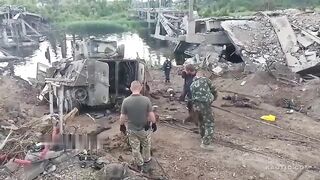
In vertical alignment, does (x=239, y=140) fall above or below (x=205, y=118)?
below

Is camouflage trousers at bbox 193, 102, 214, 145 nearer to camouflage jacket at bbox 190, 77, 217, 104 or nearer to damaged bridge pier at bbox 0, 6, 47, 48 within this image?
camouflage jacket at bbox 190, 77, 217, 104

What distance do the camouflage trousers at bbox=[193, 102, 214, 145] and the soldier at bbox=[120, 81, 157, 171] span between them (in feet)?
4.92

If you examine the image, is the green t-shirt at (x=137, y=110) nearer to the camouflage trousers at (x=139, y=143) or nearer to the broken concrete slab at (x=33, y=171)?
the camouflage trousers at (x=139, y=143)

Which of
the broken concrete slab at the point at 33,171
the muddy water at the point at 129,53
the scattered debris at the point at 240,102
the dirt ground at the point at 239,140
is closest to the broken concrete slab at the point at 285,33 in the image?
the dirt ground at the point at 239,140

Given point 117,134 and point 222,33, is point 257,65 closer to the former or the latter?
point 222,33

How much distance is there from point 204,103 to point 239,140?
1.38 metres

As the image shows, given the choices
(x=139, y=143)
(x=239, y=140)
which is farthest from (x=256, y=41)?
(x=139, y=143)

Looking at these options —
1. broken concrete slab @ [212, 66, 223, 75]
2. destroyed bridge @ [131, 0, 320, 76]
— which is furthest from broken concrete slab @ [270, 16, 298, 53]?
broken concrete slab @ [212, 66, 223, 75]

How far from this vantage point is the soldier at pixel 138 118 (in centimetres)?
649

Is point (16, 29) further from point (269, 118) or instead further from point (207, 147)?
point (207, 147)

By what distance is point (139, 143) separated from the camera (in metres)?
6.70

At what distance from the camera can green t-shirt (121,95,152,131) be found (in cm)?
648

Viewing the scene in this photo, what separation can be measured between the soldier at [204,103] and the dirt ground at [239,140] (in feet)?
0.87

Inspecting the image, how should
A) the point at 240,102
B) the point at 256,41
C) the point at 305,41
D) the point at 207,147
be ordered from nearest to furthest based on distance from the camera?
the point at 207,147
the point at 240,102
the point at 305,41
the point at 256,41
